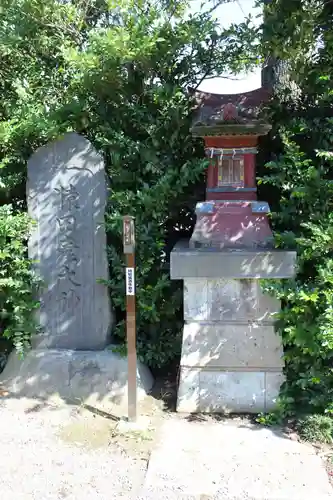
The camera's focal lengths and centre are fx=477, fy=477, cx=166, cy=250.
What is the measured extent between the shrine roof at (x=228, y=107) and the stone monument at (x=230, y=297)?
0.04 ft

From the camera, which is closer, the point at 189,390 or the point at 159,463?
the point at 159,463

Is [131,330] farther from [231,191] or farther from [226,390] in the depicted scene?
[231,191]

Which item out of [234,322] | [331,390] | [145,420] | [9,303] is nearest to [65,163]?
[9,303]

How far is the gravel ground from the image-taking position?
131 inches

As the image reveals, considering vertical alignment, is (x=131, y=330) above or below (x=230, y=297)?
below

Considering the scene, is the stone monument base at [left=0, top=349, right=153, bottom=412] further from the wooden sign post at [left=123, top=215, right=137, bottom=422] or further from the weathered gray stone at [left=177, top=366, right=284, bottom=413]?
the weathered gray stone at [left=177, top=366, right=284, bottom=413]

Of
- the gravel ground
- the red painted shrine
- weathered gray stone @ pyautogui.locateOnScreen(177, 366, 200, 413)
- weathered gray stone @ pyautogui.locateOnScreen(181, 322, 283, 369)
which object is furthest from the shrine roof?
the gravel ground

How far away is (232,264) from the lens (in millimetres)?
4324

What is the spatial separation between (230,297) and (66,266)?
5.57ft

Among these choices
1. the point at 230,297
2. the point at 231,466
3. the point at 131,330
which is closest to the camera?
the point at 231,466

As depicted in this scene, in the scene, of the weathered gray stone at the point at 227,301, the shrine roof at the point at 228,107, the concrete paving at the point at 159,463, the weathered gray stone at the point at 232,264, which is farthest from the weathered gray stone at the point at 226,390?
the shrine roof at the point at 228,107

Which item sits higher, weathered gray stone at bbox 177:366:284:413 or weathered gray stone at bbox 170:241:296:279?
weathered gray stone at bbox 170:241:296:279

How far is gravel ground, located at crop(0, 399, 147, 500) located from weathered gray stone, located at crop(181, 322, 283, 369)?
103cm

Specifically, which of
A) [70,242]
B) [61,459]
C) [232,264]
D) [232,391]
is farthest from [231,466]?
[70,242]
